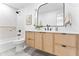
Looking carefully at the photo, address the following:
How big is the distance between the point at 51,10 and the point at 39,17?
0.48 m

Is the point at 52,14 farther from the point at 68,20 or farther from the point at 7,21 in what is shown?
the point at 7,21

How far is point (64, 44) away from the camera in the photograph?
1.41 metres

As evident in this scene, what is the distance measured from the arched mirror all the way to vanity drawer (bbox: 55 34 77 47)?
51 cm

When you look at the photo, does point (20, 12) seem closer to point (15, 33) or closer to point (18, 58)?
point (15, 33)

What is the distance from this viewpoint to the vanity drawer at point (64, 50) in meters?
1.30

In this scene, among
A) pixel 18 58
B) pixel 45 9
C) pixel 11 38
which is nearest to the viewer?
pixel 18 58

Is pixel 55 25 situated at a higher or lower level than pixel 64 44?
higher

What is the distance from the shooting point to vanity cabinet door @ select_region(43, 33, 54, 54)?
159 centimetres

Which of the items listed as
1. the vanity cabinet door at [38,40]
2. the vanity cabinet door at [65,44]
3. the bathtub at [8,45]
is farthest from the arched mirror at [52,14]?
the bathtub at [8,45]

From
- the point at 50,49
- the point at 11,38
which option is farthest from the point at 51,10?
the point at 11,38

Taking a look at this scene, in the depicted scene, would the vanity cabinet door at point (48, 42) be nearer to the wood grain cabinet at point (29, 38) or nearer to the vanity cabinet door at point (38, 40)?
the vanity cabinet door at point (38, 40)

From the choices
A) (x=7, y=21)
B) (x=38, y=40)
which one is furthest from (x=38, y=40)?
(x=7, y=21)

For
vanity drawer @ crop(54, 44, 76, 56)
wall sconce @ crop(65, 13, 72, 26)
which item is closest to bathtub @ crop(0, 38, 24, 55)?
vanity drawer @ crop(54, 44, 76, 56)

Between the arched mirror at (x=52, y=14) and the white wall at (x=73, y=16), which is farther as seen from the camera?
the arched mirror at (x=52, y=14)
